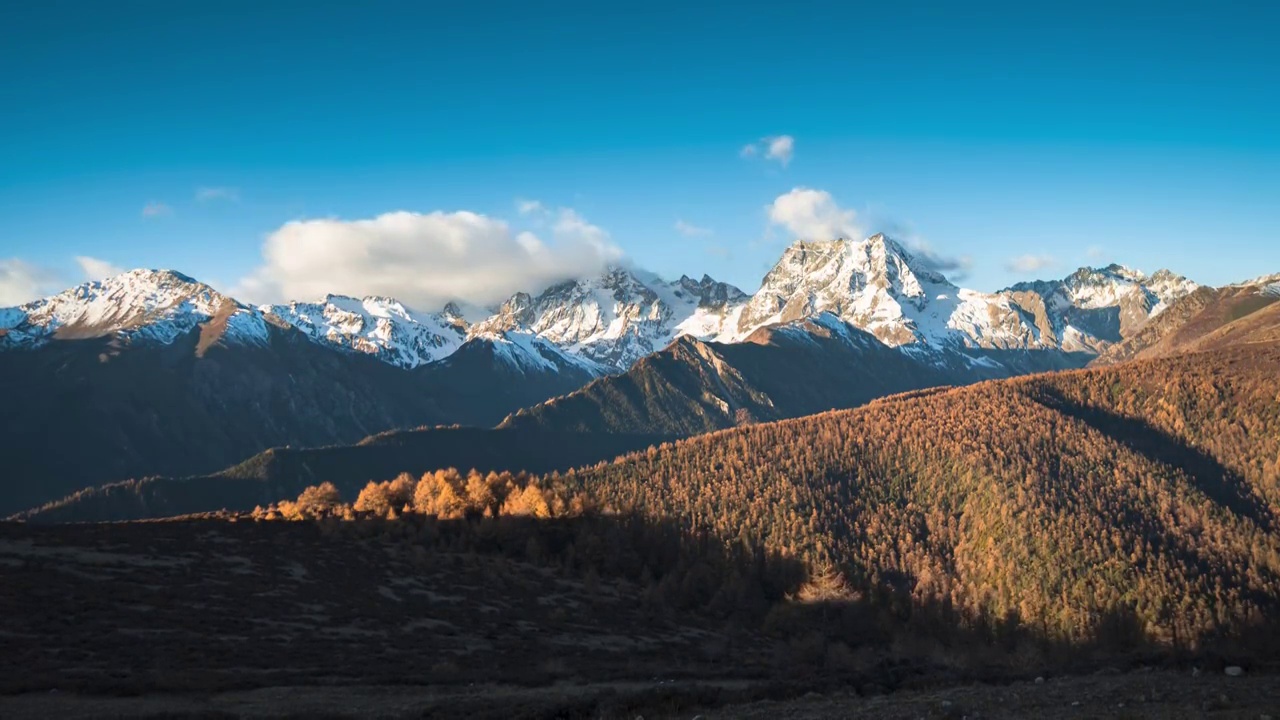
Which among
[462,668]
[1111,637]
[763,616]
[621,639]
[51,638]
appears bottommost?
[1111,637]

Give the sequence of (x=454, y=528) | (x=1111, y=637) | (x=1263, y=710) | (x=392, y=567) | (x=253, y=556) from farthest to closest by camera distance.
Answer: (x=1111, y=637)
(x=454, y=528)
(x=392, y=567)
(x=253, y=556)
(x=1263, y=710)

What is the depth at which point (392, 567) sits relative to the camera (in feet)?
322

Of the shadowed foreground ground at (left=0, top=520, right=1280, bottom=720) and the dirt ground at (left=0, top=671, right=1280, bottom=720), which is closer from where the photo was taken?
the dirt ground at (left=0, top=671, right=1280, bottom=720)

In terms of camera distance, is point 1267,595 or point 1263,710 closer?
point 1263,710

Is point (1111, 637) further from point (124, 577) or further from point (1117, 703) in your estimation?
point (124, 577)

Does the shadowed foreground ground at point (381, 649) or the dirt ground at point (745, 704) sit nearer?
the dirt ground at point (745, 704)

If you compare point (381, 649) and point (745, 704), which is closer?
point (745, 704)

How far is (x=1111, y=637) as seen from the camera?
15988 centimetres

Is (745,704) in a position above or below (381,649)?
above

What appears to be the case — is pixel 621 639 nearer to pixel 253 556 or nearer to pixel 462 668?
pixel 462 668

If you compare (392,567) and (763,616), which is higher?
(392,567)

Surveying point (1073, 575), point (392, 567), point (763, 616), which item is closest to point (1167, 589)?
point (1073, 575)

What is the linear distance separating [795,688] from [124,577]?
222 ft

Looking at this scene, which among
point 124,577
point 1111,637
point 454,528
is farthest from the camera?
point 1111,637
